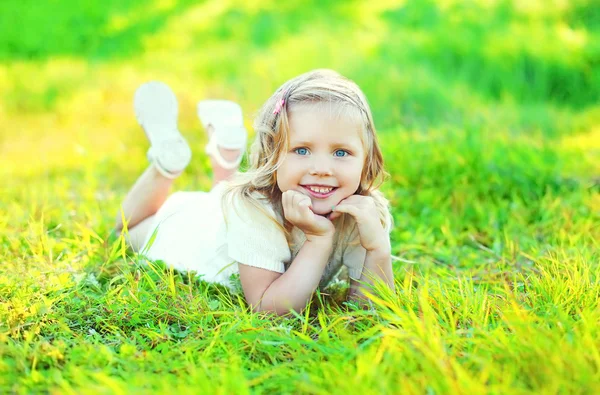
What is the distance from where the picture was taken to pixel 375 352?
6.07ft

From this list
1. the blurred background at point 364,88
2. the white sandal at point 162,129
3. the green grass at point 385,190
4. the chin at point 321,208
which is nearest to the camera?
the green grass at point 385,190

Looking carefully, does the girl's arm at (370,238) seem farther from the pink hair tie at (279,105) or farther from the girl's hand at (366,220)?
the pink hair tie at (279,105)

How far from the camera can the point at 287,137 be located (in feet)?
7.58

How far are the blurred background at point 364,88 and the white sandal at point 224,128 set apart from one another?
0.55 ft

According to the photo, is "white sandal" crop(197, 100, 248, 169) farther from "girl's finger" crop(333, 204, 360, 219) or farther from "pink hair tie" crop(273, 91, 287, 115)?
"girl's finger" crop(333, 204, 360, 219)

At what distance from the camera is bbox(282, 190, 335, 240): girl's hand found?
2256mm

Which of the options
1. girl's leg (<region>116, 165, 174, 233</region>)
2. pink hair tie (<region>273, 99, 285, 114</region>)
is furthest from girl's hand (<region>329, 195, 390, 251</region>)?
girl's leg (<region>116, 165, 174, 233</region>)

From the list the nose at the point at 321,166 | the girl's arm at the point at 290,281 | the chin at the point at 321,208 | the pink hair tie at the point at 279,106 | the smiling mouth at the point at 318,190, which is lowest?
the girl's arm at the point at 290,281

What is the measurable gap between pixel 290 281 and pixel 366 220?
0.35 metres

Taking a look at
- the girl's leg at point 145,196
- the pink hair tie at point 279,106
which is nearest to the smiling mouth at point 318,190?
the pink hair tie at point 279,106

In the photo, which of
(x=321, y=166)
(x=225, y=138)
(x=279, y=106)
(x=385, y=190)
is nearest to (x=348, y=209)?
(x=321, y=166)

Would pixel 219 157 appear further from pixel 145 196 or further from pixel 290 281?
pixel 290 281

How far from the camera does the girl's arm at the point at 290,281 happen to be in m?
2.28

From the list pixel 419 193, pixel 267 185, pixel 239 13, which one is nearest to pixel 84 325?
pixel 267 185
